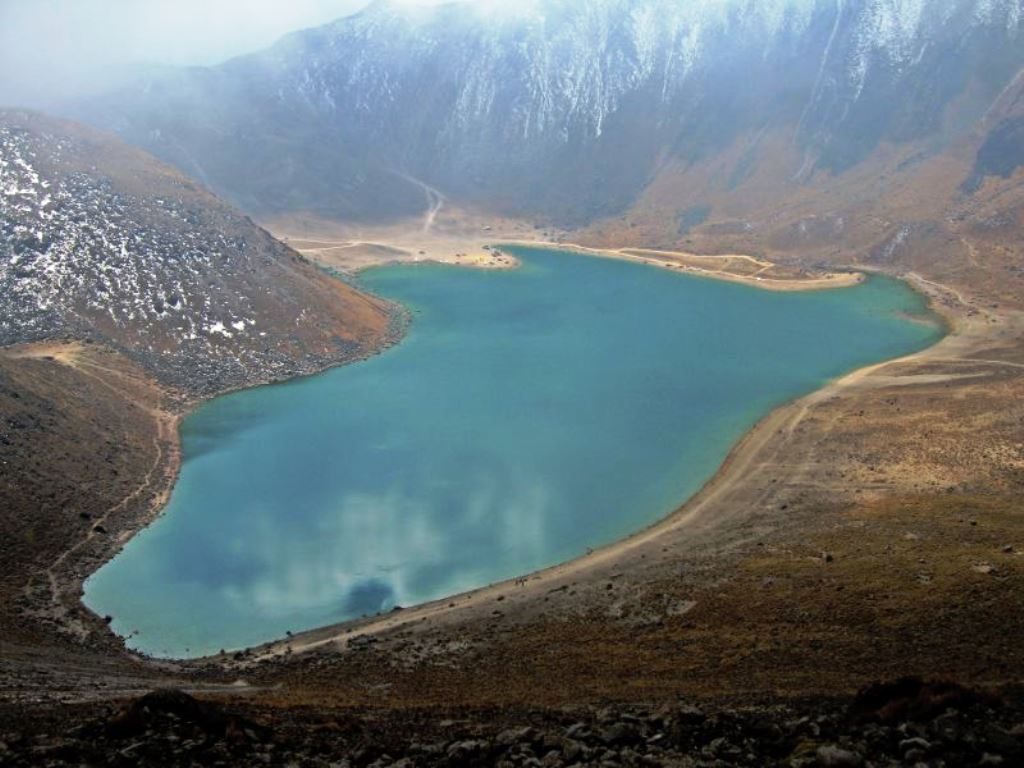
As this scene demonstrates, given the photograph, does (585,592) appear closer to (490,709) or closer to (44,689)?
(490,709)

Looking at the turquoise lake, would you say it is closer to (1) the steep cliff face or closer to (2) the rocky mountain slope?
(2) the rocky mountain slope

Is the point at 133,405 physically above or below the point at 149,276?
below

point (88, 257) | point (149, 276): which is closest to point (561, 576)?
point (149, 276)

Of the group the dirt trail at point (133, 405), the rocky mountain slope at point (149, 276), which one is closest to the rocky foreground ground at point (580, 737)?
the dirt trail at point (133, 405)

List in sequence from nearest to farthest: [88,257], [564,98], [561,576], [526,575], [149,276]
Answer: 1. [561,576]
2. [526,575]
3. [88,257]
4. [149,276]
5. [564,98]

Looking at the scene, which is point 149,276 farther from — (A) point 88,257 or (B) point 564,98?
(B) point 564,98

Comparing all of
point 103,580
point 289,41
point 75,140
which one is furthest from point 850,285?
point 289,41

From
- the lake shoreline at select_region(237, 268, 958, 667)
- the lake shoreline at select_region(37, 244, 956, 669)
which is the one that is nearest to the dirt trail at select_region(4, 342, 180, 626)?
the lake shoreline at select_region(37, 244, 956, 669)
